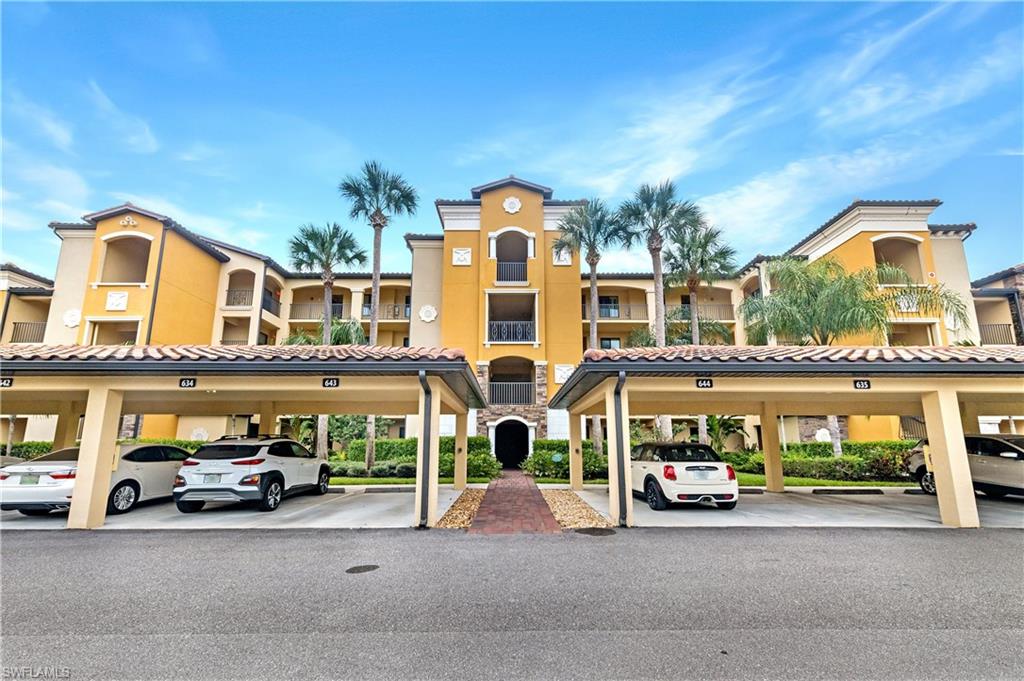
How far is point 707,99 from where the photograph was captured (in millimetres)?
10648

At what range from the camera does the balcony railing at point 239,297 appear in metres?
27.9

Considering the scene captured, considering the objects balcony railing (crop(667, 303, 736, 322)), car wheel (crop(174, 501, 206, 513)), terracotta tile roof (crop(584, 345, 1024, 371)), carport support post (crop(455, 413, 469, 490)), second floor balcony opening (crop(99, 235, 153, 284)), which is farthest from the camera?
balcony railing (crop(667, 303, 736, 322))

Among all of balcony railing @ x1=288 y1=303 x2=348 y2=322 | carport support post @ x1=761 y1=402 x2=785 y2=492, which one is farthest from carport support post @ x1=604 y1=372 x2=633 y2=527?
balcony railing @ x1=288 y1=303 x2=348 y2=322

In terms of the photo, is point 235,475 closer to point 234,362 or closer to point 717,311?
point 234,362

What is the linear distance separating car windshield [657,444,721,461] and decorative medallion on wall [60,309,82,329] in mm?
27882

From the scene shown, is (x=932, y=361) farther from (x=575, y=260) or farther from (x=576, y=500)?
(x=575, y=260)

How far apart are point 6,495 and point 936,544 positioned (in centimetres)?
1556

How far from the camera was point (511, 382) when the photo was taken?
24688 mm

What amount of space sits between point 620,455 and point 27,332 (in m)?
32.0

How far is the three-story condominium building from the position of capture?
22.8 metres

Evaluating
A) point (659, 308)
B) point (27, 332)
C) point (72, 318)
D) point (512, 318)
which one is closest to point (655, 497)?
point (659, 308)

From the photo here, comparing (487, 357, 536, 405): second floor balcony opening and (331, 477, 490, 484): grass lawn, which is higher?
(487, 357, 536, 405): second floor balcony opening

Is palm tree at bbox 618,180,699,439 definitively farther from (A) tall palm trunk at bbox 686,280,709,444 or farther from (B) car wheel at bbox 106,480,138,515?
(B) car wheel at bbox 106,480,138,515

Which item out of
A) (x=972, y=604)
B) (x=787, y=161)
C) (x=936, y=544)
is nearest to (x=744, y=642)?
(x=972, y=604)
